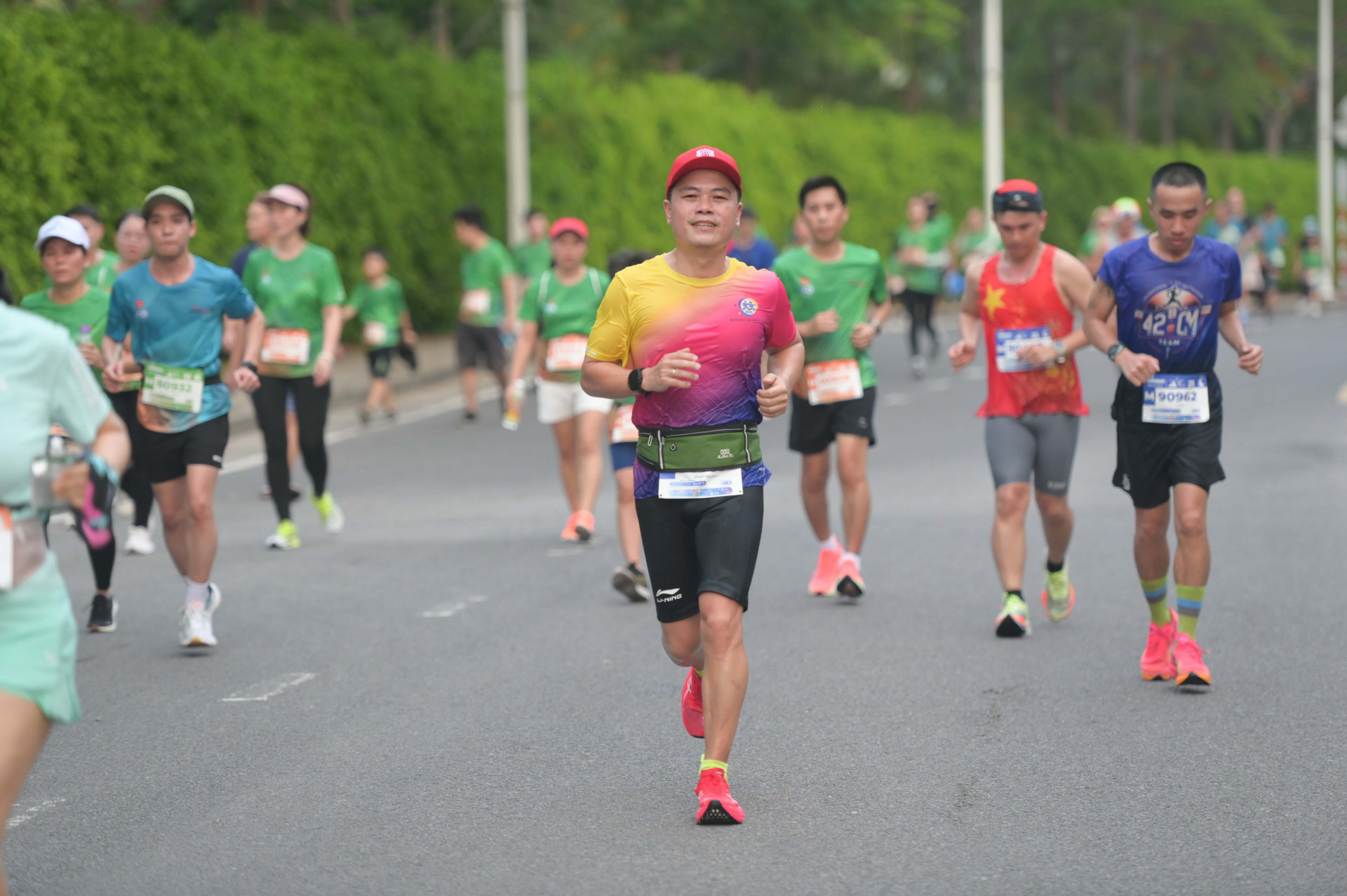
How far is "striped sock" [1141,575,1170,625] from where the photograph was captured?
7.41m

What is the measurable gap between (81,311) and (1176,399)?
5299 millimetres

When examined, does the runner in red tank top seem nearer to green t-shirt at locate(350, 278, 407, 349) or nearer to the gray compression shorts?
the gray compression shorts

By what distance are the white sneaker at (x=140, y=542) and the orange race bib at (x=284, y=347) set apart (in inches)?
49.1

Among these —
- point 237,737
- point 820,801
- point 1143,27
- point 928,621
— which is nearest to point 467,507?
point 928,621

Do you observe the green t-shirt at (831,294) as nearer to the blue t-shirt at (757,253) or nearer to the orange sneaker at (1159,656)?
the orange sneaker at (1159,656)

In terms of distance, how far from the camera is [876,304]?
383 inches

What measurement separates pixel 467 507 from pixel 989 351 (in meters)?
5.48

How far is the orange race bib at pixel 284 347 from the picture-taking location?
11125 millimetres

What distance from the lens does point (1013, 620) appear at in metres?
A: 8.23

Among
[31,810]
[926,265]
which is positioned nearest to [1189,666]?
[31,810]

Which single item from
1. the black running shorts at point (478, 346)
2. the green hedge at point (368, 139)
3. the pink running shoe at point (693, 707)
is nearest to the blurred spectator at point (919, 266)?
the green hedge at point (368, 139)

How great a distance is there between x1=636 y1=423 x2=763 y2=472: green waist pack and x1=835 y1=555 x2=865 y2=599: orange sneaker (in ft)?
12.9

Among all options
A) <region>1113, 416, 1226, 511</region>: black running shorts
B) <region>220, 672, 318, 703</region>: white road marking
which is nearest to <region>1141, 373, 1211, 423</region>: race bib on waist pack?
<region>1113, 416, 1226, 511</region>: black running shorts

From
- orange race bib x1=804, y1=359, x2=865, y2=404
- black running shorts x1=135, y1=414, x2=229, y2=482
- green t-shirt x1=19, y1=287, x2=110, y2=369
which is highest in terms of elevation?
green t-shirt x1=19, y1=287, x2=110, y2=369
